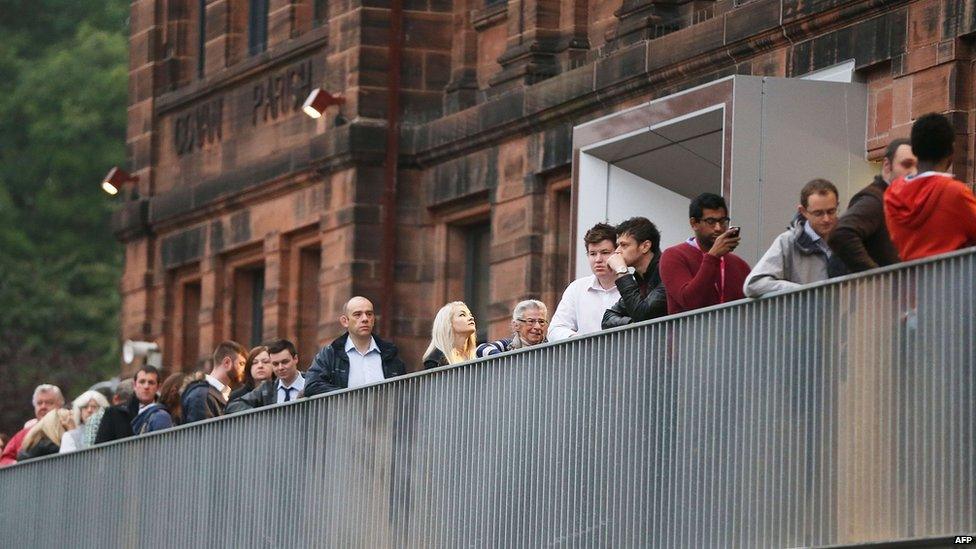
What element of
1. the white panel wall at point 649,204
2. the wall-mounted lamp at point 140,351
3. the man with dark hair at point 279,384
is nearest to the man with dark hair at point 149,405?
the man with dark hair at point 279,384

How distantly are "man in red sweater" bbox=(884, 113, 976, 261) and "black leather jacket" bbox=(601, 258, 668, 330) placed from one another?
7.94ft

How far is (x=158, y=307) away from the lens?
34.0 meters

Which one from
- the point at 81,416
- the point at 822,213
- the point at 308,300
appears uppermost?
the point at 308,300

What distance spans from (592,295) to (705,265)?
2284mm

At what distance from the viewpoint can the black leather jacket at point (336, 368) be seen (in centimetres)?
1706

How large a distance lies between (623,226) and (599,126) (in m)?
6.20

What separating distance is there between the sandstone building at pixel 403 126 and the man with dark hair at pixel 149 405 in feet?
12.6

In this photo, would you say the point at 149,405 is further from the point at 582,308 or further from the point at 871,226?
the point at 871,226

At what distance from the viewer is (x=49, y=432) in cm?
2152

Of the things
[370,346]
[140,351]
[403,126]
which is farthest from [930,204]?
[140,351]

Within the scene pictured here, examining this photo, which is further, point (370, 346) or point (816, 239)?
point (370, 346)

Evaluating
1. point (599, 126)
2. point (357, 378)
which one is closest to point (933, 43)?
point (599, 126)

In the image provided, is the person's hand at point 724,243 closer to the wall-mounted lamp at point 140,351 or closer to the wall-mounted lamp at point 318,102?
the wall-mounted lamp at point 318,102

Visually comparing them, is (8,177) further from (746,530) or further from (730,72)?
(746,530)
